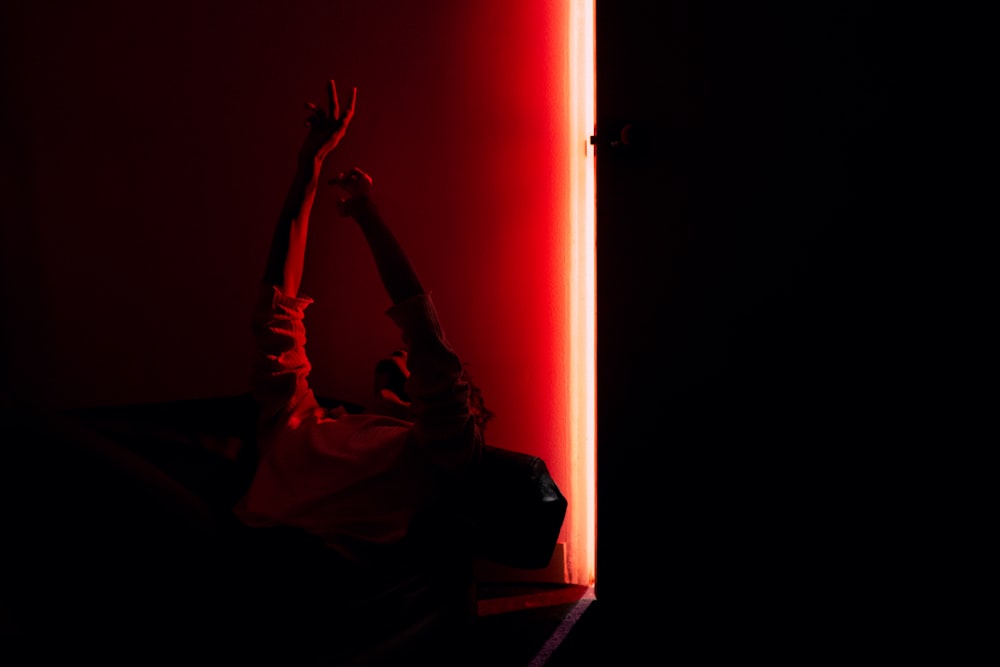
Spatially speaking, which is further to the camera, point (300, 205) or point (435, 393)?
point (300, 205)

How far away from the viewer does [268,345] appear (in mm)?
1505

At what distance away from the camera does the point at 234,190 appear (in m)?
2.05

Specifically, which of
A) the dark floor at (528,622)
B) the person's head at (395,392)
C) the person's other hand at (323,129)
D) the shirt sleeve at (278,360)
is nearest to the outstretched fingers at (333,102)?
the person's other hand at (323,129)

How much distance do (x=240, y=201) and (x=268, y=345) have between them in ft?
2.52

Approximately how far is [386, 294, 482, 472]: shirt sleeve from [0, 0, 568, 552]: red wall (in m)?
0.66

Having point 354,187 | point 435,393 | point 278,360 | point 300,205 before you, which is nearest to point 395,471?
point 435,393

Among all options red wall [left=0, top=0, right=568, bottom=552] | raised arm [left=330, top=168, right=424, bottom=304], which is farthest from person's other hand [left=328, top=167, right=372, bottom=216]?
red wall [left=0, top=0, right=568, bottom=552]

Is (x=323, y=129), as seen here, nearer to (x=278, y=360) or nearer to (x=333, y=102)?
(x=333, y=102)

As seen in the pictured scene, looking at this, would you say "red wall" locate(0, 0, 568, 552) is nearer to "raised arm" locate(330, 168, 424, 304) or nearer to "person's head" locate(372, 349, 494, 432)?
"person's head" locate(372, 349, 494, 432)
